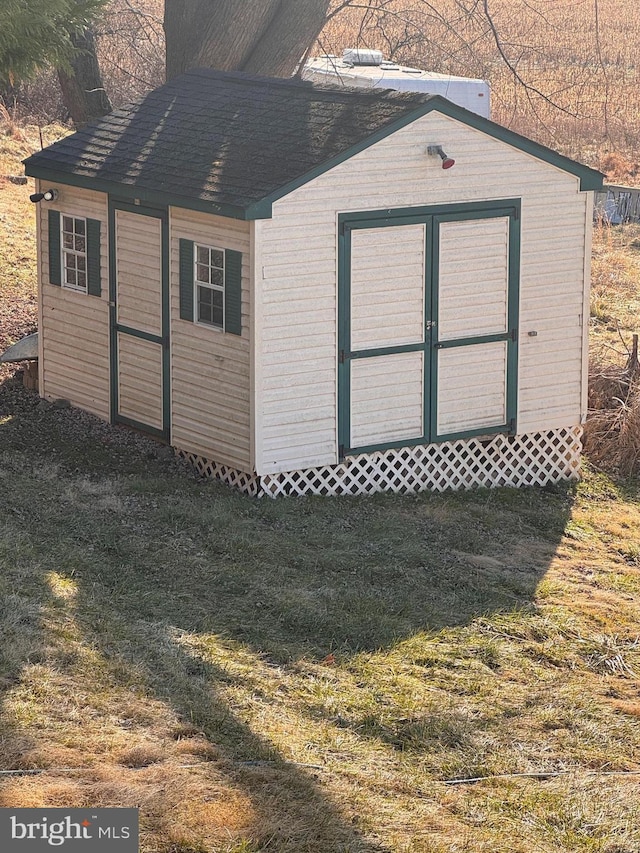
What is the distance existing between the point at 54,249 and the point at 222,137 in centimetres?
234

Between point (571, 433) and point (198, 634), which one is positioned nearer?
point (198, 634)

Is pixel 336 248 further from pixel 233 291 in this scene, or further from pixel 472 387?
pixel 472 387

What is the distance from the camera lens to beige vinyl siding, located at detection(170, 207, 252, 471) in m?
11.1

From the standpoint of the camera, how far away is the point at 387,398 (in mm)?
11789

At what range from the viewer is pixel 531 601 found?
32.2 feet

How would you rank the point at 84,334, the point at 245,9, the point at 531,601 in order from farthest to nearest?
the point at 245,9
the point at 84,334
the point at 531,601

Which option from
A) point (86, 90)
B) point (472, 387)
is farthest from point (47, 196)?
point (472, 387)

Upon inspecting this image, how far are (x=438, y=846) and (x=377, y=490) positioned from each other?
6288 mm

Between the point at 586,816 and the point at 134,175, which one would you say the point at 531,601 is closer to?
the point at 586,816

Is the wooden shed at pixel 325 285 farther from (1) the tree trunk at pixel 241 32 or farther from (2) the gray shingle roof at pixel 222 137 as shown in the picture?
(1) the tree trunk at pixel 241 32

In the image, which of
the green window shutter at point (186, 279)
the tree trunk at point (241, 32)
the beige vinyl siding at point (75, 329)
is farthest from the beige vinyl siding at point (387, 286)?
the tree trunk at point (241, 32)

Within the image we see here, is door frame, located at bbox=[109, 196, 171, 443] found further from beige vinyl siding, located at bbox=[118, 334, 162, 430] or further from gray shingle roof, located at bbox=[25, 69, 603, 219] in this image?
gray shingle roof, located at bbox=[25, 69, 603, 219]

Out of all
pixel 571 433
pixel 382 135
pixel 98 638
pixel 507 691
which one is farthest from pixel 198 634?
pixel 571 433

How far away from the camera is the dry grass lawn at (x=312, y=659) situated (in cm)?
612
